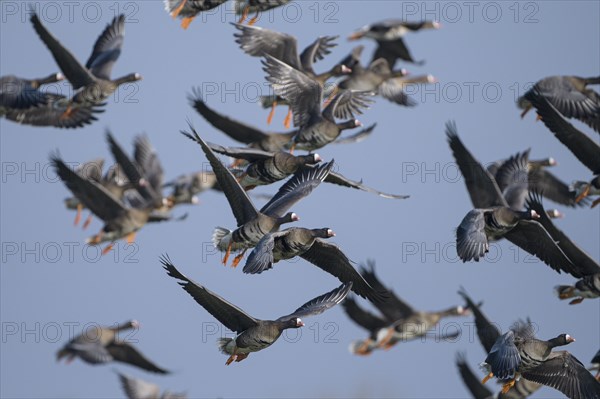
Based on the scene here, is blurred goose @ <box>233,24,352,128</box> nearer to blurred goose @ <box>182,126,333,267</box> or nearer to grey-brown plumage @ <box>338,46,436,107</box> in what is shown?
grey-brown plumage @ <box>338,46,436,107</box>

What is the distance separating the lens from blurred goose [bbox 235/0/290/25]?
87.2ft

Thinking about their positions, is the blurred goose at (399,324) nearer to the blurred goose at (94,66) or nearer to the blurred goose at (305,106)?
the blurred goose at (305,106)

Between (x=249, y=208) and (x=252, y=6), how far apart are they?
6.88 meters

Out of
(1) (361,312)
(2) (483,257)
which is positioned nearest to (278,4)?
(1) (361,312)

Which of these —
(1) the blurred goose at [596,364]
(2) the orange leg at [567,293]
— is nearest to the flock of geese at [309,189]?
(2) the orange leg at [567,293]

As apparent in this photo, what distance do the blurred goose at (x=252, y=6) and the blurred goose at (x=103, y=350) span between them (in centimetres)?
700

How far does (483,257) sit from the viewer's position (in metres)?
20.4

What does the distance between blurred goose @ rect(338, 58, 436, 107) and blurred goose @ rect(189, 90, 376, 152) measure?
3.32 meters

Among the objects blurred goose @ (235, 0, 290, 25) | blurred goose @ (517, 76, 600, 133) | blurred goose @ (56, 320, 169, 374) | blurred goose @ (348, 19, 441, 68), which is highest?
blurred goose @ (235, 0, 290, 25)

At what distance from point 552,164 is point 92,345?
11.0m

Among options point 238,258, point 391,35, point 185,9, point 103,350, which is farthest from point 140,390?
point 391,35

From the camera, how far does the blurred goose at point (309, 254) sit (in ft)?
63.2

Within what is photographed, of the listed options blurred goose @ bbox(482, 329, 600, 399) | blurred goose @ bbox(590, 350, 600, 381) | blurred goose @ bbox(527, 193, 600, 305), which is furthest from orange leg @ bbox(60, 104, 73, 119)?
blurred goose @ bbox(590, 350, 600, 381)

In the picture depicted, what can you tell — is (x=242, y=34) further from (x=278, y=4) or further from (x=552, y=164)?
(x=552, y=164)
